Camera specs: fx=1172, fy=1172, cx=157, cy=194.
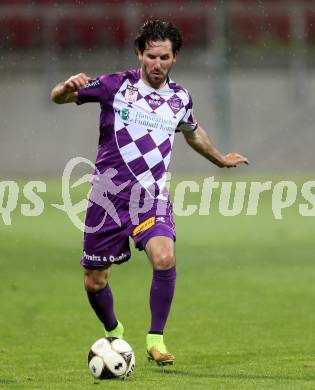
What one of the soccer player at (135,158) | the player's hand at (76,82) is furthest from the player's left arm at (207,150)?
the player's hand at (76,82)

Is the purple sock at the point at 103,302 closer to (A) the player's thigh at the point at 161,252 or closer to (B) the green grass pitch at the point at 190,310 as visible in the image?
(B) the green grass pitch at the point at 190,310

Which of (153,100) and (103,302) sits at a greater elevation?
(153,100)

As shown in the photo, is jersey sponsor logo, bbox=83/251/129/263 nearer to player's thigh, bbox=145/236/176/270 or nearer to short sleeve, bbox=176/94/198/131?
player's thigh, bbox=145/236/176/270

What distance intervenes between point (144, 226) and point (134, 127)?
2.23 ft

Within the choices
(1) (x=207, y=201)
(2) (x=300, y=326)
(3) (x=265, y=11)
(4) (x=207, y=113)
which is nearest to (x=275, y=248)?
(2) (x=300, y=326)

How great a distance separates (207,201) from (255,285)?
1125 cm

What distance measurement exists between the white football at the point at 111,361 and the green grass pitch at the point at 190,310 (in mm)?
93

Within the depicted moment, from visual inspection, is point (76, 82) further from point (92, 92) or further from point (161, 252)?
point (161, 252)

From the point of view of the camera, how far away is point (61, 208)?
22422 millimetres

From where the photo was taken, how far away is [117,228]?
7562 millimetres

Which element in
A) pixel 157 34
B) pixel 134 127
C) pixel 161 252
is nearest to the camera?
pixel 161 252

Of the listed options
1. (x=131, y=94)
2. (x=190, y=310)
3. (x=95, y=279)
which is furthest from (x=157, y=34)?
(x=190, y=310)

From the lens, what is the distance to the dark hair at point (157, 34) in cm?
753

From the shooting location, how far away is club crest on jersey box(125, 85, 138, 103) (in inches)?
302
